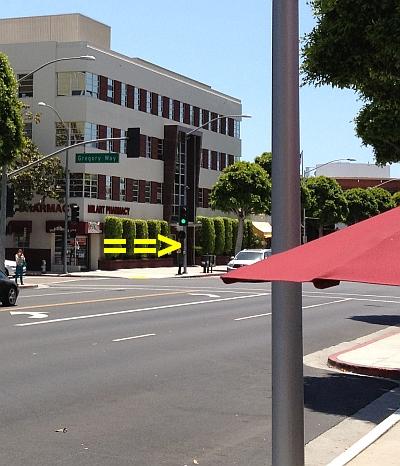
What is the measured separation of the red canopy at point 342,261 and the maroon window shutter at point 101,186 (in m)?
52.2

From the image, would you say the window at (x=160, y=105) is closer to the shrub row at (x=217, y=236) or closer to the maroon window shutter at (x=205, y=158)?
the maroon window shutter at (x=205, y=158)

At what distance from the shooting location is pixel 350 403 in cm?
1100

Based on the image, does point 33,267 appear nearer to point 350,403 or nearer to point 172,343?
point 172,343

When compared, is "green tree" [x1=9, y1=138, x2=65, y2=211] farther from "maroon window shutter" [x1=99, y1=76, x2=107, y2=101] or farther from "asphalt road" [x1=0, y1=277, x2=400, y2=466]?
"asphalt road" [x1=0, y1=277, x2=400, y2=466]

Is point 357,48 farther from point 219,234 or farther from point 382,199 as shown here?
point 382,199

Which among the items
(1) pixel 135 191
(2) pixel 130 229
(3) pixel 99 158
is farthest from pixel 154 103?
(3) pixel 99 158

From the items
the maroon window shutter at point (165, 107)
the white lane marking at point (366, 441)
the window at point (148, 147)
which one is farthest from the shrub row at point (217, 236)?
the white lane marking at point (366, 441)

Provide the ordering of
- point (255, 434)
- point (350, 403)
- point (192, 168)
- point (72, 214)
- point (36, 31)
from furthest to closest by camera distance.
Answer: point (192, 168)
point (36, 31)
point (72, 214)
point (350, 403)
point (255, 434)

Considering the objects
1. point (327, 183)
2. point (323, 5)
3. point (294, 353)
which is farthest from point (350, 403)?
point (327, 183)

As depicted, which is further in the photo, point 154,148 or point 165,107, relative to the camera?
point 165,107

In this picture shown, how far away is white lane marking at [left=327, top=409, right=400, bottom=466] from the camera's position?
24.3ft

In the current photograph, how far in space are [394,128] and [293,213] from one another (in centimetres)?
979

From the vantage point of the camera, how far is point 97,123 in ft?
185

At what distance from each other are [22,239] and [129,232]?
24.0ft
